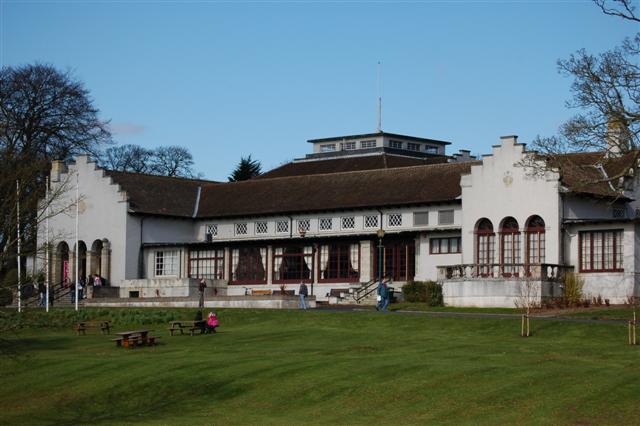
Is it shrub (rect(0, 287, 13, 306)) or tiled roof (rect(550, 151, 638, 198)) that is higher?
tiled roof (rect(550, 151, 638, 198))

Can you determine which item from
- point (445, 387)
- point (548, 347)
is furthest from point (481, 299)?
point (445, 387)

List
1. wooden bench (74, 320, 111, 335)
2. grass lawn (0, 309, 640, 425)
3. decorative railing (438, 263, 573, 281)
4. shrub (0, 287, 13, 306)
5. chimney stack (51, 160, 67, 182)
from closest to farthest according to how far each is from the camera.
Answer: grass lawn (0, 309, 640, 425)
shrub (0, 287, 13, 306)
wooden bench (74, 320, 111, 335)
decorative railing (438, 263, 573, 281)
chimney stack (51, 160, 67, 182)

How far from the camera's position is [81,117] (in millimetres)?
79188

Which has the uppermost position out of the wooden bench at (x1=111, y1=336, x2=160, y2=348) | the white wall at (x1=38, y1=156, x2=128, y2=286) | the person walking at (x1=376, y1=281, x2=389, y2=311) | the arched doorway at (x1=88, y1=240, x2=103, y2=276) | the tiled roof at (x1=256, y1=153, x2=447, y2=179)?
the tiled roof at (x1=256, y1=153, x2=447, y2=179)

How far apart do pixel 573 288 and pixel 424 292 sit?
774 cm

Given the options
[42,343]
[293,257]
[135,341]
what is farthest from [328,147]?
[135,341]

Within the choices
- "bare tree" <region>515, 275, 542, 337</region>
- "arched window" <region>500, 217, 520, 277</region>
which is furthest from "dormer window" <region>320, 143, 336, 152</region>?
"bare tree" <region>515, 275, 542, 337</region>

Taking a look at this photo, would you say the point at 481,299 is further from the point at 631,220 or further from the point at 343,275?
the point at 343,275

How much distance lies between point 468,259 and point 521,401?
1220 inches

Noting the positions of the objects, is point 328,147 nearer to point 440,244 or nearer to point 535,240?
point 440,244

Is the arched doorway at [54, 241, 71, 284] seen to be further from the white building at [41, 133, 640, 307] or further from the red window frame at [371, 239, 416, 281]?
the red window frame at [371, 239, 416, 281]

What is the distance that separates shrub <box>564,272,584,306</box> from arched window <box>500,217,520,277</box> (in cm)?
301

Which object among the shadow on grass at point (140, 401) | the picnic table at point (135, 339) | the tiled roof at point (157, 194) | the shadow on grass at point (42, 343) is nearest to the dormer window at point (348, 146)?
the tiled roof at point (157, 194)

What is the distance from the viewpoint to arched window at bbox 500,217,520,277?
5903 cm
